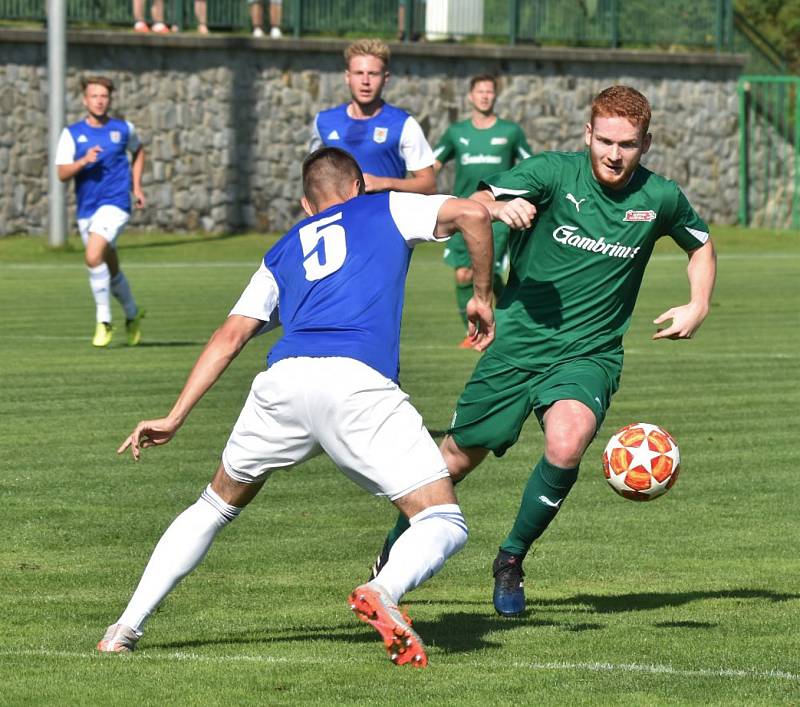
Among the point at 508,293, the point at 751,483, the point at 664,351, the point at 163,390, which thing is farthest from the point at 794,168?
the point at 508,293

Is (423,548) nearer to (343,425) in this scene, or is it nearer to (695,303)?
(343,425)

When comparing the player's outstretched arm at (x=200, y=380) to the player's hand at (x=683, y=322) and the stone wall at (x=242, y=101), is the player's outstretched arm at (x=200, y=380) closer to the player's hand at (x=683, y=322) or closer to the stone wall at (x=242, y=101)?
the player's hand at (x=683, y=322)

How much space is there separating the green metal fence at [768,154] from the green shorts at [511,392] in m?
33.6

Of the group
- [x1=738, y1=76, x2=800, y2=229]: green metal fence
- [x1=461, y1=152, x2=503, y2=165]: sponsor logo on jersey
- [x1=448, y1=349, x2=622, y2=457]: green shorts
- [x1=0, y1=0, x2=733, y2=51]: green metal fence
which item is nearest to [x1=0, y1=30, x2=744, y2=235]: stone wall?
[x1=0, y1=0, x2=733, y2=51]: green metal fence

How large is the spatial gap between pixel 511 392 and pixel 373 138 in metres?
4.65

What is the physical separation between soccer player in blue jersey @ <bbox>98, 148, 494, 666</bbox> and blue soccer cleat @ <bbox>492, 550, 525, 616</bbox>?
1240 millimetres

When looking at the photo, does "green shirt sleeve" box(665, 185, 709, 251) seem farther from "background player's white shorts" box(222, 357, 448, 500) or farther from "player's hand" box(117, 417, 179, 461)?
"player's hand" box(117, 417, 179, 461)

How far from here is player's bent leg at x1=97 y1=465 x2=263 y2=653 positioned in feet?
20.6

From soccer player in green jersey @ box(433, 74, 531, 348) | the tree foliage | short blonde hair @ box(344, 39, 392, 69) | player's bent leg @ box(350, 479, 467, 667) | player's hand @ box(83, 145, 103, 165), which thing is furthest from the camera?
the tree foliage

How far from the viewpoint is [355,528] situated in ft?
30.3

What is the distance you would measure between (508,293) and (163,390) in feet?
23.0

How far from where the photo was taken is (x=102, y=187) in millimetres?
17984

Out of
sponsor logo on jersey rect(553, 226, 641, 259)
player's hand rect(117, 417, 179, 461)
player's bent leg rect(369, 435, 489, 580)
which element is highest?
sponsor logo on jersey rect(553, 226, 641, 259)

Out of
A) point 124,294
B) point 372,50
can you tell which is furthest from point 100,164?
point 372,50
